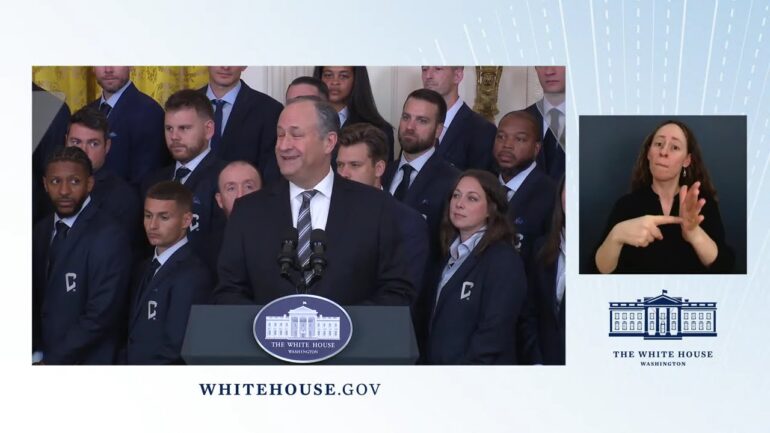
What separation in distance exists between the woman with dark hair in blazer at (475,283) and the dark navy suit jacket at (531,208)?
0.15 feet

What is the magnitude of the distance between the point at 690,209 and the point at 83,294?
9.37ft

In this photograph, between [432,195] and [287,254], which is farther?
[432,195]

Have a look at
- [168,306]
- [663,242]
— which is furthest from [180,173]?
[663,242]

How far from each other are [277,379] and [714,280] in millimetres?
2091

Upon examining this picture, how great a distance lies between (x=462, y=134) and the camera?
22.9 feet

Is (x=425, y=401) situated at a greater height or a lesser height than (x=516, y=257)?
lesser

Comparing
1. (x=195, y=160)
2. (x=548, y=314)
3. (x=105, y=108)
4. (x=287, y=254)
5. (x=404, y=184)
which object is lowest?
(x=548, y=314)

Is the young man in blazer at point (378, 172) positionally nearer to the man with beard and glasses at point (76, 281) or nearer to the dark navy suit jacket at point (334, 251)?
the dark navy suit jacket at point (334, 251)

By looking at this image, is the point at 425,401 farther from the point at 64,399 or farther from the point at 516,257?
the point at 64,399

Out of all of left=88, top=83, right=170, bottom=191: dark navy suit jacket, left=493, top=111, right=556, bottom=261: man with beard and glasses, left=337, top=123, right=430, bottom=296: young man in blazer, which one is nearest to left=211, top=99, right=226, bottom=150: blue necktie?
left=88, top=83, right=170, bottom=191: dark navy suit jacket

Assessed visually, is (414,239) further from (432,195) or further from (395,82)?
(395,82)

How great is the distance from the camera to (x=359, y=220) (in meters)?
6.93

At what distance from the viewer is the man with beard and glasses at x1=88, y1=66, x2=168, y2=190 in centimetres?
698

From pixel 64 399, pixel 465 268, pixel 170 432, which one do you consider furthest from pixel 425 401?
pixel 64 399
